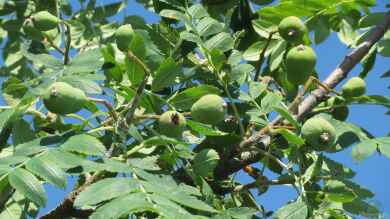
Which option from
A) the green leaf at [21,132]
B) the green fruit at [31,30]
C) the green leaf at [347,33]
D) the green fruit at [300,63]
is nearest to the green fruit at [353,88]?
the green fruit at [300,63]

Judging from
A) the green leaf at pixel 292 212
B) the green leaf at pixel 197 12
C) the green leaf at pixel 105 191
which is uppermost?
the green leaf at pixel 197 12

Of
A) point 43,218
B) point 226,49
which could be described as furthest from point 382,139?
point 43,218

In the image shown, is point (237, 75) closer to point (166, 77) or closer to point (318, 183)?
point (166, 77)

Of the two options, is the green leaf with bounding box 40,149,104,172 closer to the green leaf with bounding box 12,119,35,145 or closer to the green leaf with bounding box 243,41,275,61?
the green leaf with bounding box 12,119,35,145

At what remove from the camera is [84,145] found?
1650 millimetres

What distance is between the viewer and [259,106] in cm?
208

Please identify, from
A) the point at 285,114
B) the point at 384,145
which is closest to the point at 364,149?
the point at 384,145

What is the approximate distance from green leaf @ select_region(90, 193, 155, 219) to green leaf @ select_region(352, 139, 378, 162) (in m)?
0.67

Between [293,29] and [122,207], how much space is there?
893 millimetres

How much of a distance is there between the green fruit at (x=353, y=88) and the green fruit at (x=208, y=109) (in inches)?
17.0

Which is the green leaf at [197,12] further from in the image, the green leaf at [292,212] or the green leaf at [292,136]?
the green leaf at [292,212]

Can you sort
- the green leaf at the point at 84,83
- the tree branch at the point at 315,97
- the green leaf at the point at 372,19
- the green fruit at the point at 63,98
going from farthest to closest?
1. the green leaf at the point at 372,19
2. the tree branch at the point at 315,97
3. the green leaf at the point at 84,83
4. the green fruit at the point at 63,98

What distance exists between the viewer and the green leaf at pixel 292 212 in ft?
5.78

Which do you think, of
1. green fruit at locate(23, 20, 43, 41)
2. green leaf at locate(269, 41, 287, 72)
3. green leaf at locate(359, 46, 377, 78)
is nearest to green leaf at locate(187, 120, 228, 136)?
green leaf at locate(269, 41, 287, 72)
